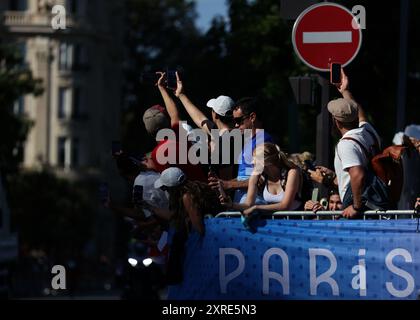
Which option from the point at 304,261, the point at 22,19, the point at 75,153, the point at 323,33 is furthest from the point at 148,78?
the point at 75,153

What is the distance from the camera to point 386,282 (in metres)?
11.3

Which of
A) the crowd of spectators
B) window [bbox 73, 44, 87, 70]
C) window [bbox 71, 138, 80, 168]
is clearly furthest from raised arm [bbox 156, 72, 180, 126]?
window [bbox 71, 138, 80, 168]

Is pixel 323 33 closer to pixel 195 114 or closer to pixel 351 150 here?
pixel 195 114

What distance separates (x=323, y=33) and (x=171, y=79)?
1297mm

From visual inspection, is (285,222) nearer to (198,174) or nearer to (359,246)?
(359,246)

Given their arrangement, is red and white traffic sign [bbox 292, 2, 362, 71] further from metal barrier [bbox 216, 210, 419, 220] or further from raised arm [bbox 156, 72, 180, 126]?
metal barrier [bbox 216, 210, 419, 220]

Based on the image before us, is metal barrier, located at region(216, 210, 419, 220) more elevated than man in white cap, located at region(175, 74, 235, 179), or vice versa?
man in white cap, located at region(175, 74, 235, 179)

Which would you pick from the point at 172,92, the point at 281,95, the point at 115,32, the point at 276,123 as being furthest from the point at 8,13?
the point at 172,92

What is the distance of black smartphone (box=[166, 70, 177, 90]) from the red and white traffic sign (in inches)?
39.9

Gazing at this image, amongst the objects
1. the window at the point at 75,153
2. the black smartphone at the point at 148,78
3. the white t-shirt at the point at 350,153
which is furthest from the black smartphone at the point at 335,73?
the window at the point at 75,153

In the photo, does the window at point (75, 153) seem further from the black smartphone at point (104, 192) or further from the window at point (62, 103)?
the black smartphone at point (104, 192)

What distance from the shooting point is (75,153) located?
10012 centimetres

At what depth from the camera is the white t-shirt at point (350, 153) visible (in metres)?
11.8

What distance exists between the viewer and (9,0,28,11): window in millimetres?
94812
